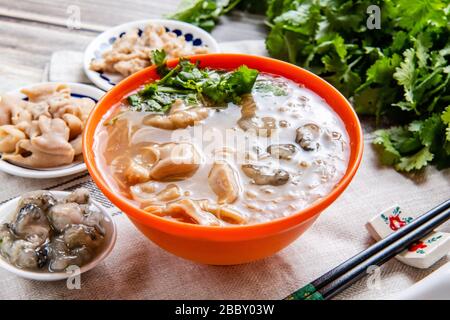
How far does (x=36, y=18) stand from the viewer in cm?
318

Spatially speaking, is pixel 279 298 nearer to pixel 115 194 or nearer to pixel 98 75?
pixel 115 194

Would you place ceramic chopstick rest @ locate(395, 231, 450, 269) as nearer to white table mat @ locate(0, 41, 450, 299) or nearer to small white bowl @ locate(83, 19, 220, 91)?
white table mat @ locate(0, 41, 450, 299)

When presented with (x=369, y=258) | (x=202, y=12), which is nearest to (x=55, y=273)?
(x=369, y=258)

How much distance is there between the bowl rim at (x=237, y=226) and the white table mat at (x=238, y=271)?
276 millimetres

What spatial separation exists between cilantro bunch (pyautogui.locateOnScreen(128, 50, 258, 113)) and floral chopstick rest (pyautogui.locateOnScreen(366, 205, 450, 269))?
67 centimetres

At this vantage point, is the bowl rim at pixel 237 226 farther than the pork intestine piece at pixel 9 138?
No

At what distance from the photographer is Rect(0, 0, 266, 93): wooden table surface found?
2.81m

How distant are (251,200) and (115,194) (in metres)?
0.40

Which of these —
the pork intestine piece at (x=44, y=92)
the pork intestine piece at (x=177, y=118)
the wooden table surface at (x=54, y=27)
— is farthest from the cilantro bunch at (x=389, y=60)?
the pork intestine piece at (x=44, y=92)

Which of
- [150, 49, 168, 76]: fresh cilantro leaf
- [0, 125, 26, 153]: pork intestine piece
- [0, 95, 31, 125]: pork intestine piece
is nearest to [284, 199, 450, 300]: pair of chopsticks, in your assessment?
[150, 49, 168, 76]: fresh cilantro leaf

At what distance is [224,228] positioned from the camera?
1449 millimetres

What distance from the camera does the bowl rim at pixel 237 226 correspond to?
1461 mm

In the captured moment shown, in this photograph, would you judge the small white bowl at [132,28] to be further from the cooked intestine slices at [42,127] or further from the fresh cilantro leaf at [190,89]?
the fresh cilantro leaf at [190,89]
